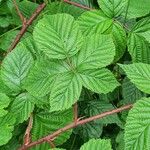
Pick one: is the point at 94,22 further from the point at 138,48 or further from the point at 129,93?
the point at 129,93

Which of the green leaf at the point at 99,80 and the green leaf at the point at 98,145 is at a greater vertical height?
the green leaf at the point at 99,80

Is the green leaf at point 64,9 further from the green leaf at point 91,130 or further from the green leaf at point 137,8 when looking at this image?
the green leaf at point 91,130

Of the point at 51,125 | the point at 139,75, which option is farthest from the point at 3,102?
the point at 139,75

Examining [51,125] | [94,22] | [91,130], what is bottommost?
[91,130]

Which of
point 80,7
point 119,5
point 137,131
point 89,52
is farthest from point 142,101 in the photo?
point 80,7

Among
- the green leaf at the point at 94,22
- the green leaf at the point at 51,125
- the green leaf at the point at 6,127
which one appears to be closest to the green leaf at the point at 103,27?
the green leaf at the point at 94,22

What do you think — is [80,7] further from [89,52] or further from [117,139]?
[117,139]

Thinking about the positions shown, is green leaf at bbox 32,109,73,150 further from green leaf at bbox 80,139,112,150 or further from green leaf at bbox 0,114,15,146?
green leaf at bbox 80,139,112,150
